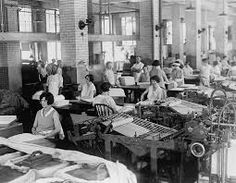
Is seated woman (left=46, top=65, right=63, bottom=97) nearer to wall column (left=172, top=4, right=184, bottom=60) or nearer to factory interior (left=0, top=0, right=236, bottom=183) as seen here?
factory interior (left=0, top=0, right=236, bottom=183)

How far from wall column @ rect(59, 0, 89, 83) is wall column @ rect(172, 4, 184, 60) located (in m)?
11.8

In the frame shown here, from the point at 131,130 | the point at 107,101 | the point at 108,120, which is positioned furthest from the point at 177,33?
the point at 131,130

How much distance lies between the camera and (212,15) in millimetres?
28797

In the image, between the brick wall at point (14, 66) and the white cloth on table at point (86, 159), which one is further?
the brick wall at point (14, 66)

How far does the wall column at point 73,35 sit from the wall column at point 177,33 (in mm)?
11837

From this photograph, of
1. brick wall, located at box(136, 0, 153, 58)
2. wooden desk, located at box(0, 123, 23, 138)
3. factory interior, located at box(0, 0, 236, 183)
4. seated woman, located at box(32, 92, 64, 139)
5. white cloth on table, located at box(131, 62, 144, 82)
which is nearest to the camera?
factory interior, located at box(0, 0, 236, 183)

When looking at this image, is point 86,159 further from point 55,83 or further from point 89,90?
point 55,83

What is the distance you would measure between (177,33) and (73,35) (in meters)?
12.5

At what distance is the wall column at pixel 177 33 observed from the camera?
2170cm

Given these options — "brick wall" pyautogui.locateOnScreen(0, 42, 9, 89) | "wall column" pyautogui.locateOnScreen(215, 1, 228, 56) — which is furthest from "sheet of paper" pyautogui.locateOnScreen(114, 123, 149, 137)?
"wall column" pyautogui.locateOnScreen(215, 1, 228, 56)

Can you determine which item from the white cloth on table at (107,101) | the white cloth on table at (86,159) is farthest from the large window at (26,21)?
the white cloth on table at (86,159)

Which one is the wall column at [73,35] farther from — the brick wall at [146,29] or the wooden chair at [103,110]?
the brick wall at [146,29]

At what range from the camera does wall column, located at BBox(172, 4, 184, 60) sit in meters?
21.7

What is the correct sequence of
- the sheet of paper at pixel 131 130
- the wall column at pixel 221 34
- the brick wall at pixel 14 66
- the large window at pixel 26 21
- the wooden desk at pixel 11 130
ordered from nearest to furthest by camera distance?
the sheet of paper at pixel 131 130, the wooden desk at pixel 11 130, the brick wall at pixel 14 66, the large window at pixel 26 21, the wall column at pixel 221 34
